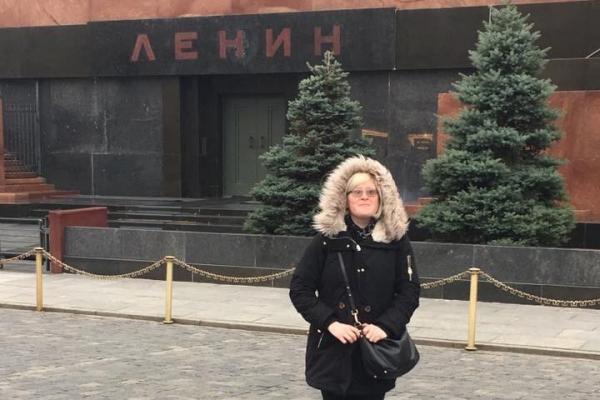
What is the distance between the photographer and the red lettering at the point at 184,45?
20.0m

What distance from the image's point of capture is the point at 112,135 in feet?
69.6

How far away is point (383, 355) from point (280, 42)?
635 inches

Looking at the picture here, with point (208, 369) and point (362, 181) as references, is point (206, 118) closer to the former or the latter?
point (208, 369)

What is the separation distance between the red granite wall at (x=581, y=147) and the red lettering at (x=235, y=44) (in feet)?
24.5

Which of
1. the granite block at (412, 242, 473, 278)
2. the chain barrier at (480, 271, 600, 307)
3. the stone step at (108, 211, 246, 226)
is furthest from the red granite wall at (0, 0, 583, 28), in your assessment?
the chain barrier at (480, 271, 600, 307)

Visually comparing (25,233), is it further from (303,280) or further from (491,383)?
(303,280)

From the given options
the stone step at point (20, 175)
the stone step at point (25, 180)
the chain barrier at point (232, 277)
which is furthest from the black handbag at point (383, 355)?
the stone step at point (20, 175)

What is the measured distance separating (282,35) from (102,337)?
11.8m

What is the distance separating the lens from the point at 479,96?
1219 cm

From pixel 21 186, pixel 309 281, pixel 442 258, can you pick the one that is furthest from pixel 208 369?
pixel 21 186

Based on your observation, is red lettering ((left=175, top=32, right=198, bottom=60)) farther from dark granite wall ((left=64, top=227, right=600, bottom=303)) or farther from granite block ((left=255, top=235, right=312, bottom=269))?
granite block ((left=255, top=235, right=312, bottom=269))

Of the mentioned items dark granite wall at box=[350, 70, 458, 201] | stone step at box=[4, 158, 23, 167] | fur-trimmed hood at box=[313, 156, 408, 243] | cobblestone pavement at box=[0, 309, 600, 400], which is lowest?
cobblestone pavement at box=[0, 309, 600, 400]

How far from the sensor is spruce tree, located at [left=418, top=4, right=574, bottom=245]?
11.6 meters

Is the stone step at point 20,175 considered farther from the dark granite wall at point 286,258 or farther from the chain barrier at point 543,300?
the chain barrier at point 543,300
